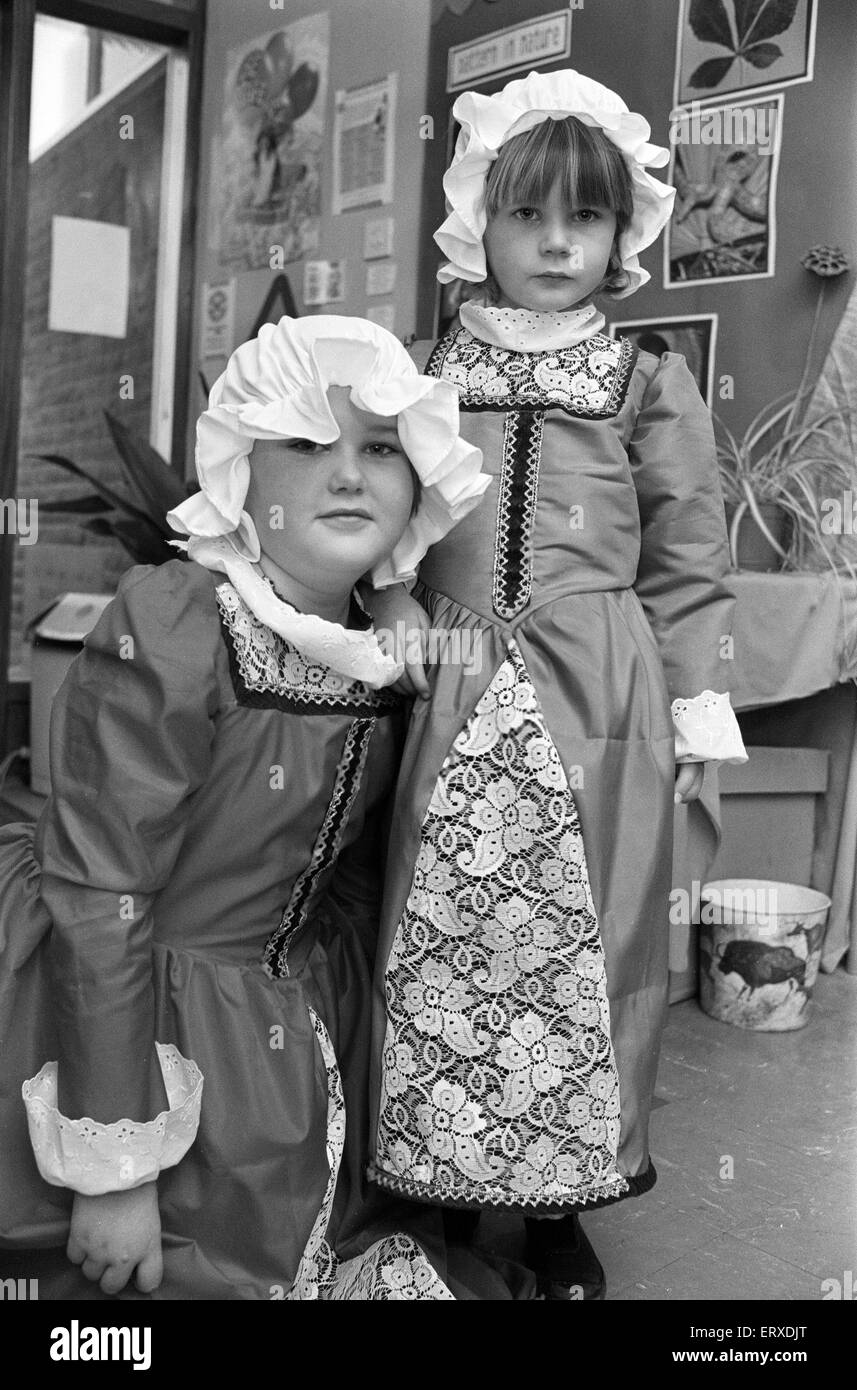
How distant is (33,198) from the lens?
386 centimetres

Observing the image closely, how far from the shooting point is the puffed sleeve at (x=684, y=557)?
1400mm

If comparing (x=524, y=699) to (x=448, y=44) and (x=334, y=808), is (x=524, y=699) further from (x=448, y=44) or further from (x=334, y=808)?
(x=448, y=44)

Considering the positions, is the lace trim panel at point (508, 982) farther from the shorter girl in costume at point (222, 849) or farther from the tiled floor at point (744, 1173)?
the tiled floor at point (744, 1173)

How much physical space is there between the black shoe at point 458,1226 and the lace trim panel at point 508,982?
228 millimetres

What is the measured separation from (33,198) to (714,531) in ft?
10.4

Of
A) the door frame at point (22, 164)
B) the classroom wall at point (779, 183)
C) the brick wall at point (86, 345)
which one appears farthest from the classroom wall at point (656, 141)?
the brick wall at point (86, 345)

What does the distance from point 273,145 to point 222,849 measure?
10.5 feet

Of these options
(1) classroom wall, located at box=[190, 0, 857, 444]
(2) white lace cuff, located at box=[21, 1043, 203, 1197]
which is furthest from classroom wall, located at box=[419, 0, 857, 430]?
(2) white lace cuff, located at box=[21, 1043, 203, 1197]

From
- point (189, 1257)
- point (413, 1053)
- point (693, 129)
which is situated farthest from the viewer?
point (693, 129)

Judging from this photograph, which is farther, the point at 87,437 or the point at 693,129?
the point at 87,437

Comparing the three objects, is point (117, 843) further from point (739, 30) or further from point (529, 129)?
point (739, 30)

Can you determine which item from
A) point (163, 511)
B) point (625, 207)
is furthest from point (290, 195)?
point (625, 207)

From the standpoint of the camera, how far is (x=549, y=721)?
4.23ft

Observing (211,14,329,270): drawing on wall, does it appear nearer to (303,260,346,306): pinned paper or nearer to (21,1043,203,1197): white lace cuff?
(303,260,346,306): pinned paper
